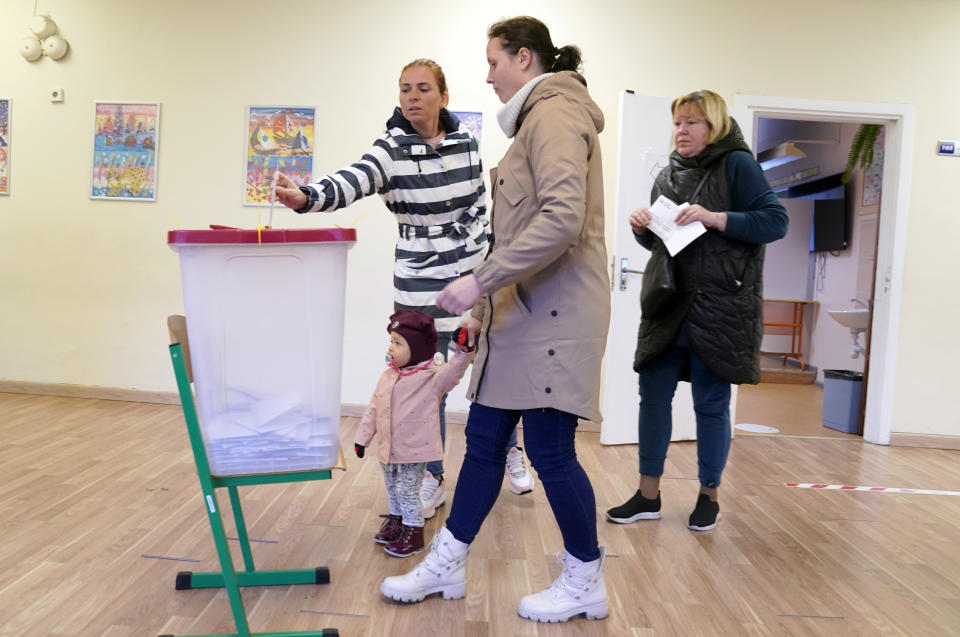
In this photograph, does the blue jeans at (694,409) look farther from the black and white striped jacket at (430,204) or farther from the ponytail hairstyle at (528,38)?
the ponytail hairstyle at (528,38)

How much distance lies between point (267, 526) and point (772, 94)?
3.73 m

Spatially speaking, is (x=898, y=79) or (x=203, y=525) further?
(x=898, y=79)

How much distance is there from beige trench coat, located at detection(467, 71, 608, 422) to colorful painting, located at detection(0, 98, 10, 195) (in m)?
4.22

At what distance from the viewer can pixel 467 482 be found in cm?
189

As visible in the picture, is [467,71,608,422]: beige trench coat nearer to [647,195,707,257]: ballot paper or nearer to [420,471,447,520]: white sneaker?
[647,195,707,257]: ballot paper

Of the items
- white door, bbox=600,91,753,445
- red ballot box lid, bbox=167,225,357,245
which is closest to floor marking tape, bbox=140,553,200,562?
red ballot box lid, bbox=167,225,357,245

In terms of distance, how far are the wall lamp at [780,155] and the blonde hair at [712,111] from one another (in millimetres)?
5346

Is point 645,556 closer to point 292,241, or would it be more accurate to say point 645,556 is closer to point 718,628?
point 718,628

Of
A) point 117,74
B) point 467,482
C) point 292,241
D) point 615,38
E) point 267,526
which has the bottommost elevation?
Result: point 267,526

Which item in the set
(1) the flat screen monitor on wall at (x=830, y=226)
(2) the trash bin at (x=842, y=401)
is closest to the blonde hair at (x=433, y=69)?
(2) the trash bin at (x=842, y=401)

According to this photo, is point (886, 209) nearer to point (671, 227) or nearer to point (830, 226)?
point (671, 227)

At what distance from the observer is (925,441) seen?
15.3 ft

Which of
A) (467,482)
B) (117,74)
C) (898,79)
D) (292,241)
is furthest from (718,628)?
(117,74)

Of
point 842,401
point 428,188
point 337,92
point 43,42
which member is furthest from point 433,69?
point 842,401
